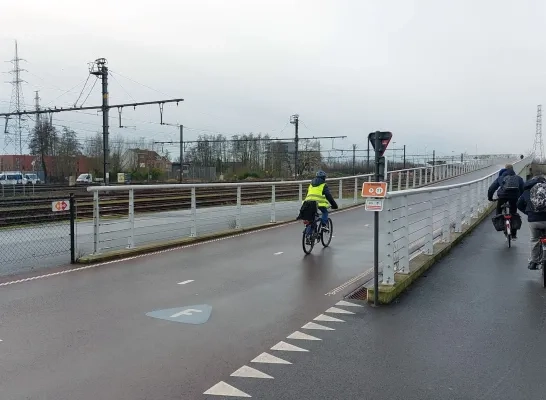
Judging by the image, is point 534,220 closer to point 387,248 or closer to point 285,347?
point 387,248

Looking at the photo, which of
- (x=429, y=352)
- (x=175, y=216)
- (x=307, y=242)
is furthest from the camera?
(x=175, y=216)

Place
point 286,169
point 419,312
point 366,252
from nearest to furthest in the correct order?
point 419,312 < point 366,252 < point 286,169

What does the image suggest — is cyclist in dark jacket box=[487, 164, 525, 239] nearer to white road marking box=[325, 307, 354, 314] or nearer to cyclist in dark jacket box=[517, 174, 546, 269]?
cyclist in dark jacket box=[517, 174, 546, 269]

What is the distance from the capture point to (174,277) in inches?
340

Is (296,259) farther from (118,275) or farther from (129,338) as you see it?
(129,338)

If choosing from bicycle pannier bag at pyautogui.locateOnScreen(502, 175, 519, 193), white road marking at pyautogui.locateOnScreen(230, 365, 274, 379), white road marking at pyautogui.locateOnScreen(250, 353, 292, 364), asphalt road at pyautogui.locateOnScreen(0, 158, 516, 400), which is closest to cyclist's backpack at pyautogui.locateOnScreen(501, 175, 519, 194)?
bicycle pannier bag at pyautogui.locateOnScreen(502, 175, 519, 193)

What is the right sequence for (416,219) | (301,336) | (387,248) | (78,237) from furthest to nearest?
(78,237)
(416,219)
(387,248)
(301,336)

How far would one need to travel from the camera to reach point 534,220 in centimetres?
824

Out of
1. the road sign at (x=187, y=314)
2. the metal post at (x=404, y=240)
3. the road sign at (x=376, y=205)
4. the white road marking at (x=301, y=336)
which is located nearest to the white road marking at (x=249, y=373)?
the white road marking at (x=301, y=336)

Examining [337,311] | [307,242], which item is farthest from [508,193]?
[337,311]

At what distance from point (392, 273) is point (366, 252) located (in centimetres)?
381

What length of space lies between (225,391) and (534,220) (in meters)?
6.27

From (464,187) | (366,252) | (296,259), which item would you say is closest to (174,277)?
(296,259)

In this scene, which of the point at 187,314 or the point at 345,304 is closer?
the point at 187,314
